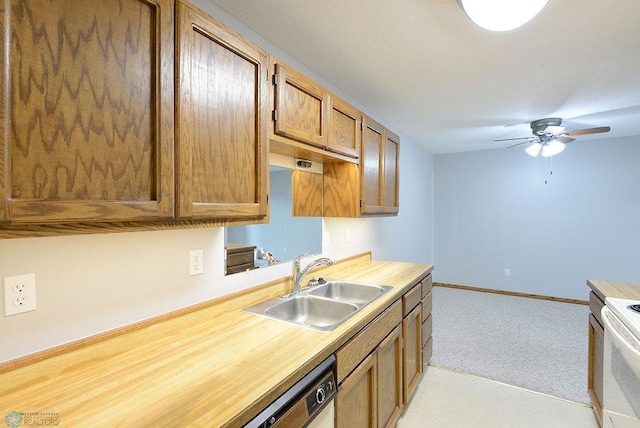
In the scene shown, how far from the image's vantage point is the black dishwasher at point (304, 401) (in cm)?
88

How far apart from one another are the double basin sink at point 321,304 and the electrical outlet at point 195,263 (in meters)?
0.32

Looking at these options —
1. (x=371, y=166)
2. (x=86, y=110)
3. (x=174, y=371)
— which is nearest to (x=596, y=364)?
(x=371, y=166)

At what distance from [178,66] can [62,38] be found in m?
0.30

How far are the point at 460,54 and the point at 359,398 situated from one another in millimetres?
2138

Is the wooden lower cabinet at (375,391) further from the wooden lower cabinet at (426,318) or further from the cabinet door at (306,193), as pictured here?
the cabinet door at (306,193)

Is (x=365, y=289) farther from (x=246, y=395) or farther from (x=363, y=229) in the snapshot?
(x=246, y=395)

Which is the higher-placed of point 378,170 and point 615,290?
point 378,170

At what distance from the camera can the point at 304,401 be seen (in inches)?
40.0

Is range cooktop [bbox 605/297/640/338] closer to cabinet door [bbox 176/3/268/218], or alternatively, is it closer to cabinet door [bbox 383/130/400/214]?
cabinet door [bbox 383/130/400/214]

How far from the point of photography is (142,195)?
0.92 metres

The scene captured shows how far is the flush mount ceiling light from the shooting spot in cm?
124

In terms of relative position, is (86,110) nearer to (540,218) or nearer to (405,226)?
(405,226)

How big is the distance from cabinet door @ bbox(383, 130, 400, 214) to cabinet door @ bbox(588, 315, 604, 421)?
161cm

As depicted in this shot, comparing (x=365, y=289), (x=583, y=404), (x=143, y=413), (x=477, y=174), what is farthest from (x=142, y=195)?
(x=477, y=174)
